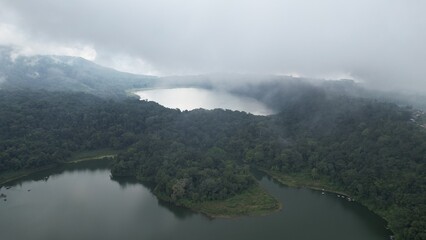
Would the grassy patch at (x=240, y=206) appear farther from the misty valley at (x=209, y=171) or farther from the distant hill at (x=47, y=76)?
the distant hill at (x=47, y=76)

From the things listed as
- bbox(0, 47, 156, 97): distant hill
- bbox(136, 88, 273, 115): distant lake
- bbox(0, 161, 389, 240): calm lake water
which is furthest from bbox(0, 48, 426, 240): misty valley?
bbox(0, 47, 156, 97): distant hill

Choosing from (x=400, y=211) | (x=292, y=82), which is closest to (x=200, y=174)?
(x=400, y=211)

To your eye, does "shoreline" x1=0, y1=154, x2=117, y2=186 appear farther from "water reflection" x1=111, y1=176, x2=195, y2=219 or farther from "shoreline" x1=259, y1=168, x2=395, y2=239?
"shoreline" x1=259, y1=168, x2=395, y2=239

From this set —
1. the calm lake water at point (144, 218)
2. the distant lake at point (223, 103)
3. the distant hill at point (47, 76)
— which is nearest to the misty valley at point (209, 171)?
the calm lake water at point (144, 218)

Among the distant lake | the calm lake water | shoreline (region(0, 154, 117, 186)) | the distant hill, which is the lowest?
the calm lake water

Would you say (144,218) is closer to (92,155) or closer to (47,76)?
(92,155)

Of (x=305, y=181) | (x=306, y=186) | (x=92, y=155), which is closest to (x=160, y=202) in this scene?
(x=306, y=186)
